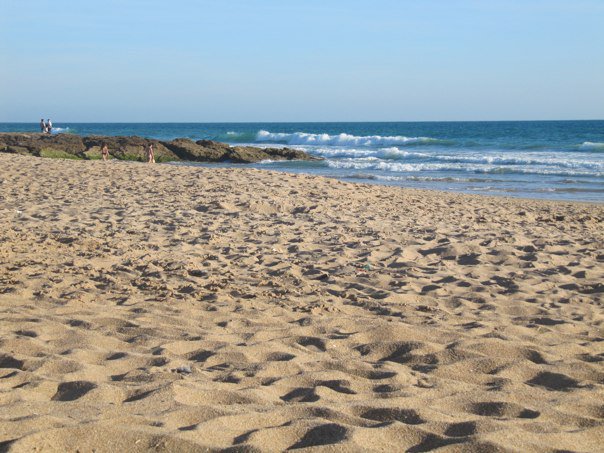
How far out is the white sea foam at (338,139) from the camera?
45.9 meters

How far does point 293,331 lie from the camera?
457cm

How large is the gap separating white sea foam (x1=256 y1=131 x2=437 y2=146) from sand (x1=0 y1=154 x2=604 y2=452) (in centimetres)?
3630

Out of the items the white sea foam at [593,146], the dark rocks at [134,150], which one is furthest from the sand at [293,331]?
the white sea foam at [593,146]

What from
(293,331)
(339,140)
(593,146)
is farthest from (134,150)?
(293,331)

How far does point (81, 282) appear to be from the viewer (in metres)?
5.77

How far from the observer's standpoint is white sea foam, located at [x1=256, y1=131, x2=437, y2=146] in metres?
45.9

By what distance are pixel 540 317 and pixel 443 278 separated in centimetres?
126

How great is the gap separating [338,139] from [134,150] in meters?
23.0

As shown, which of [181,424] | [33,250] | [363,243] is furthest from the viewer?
[363,243]

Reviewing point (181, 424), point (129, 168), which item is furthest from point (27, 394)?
point (129, 168)

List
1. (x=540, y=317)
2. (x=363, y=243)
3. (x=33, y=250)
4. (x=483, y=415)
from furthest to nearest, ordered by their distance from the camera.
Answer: (x=363, y=243), (x=33, y=250), (x=540, y=317), (x=483, y=415)

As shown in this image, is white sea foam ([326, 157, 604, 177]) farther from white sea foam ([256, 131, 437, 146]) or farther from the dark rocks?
white sea foam ([256, 131, 437, 146])

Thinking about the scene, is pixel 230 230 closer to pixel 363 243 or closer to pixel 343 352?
pixel 363 243

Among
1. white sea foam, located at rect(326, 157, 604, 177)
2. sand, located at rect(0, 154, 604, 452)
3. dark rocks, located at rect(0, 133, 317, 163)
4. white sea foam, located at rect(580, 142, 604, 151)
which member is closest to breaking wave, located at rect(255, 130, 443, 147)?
white sea foam, located at rect(580, 142, 604, 151)
